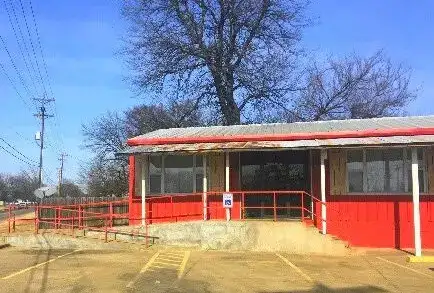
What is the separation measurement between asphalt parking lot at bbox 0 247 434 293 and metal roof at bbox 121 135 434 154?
3.29 meters

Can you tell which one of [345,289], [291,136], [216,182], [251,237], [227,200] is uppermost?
[291,136]

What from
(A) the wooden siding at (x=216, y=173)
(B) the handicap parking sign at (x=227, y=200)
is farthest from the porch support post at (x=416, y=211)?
(A) the wooden siding at (x=216, y=173)

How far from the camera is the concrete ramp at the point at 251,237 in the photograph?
655 inches

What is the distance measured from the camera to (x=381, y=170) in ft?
57.9

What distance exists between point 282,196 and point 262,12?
77.4ft

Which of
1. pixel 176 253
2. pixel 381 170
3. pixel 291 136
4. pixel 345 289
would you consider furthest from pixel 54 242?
pixel 381 170

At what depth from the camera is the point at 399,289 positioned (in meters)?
11.3

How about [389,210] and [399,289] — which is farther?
[389,210]

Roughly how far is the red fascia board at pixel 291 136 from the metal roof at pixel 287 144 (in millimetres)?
272

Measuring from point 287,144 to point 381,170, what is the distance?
321 centimetres

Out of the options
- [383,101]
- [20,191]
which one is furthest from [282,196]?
[20,191]

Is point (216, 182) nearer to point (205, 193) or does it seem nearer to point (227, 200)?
point (205, 193)

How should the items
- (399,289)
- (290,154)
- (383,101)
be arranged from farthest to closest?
(383,101), (290,154), (399,289)

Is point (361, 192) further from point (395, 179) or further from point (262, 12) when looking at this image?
point (262, 12)
